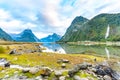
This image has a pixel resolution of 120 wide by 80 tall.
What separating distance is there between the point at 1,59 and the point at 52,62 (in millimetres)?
13661

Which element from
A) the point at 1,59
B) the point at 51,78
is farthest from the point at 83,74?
the point at 1,59

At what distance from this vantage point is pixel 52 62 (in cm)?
4738

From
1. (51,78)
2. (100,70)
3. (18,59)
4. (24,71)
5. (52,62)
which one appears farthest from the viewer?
(18,59)

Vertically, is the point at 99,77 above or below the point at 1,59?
below

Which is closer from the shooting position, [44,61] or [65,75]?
[65,75]

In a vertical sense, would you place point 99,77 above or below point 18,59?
below

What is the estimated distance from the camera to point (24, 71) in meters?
35.6

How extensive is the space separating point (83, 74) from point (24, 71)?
978cm

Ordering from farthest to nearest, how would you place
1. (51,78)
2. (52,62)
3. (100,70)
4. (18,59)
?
(18,59) < (52,62) < (100,70) < (51,78)

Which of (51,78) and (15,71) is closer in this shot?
(51,78)

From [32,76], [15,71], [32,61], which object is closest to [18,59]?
[32,61]

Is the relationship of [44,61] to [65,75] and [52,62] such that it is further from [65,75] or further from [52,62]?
[65,75]

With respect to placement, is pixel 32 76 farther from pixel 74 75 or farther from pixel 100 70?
pixel 100 70

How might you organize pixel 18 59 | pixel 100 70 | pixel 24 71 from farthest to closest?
pixel 18 59 → pixel 100 70 → pixel 24 71
